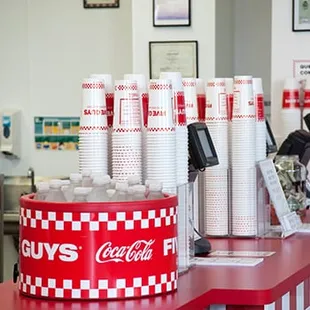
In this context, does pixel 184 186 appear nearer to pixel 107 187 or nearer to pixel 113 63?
pixel 107 187

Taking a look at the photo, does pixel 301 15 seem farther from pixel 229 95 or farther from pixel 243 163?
pixel 243 163

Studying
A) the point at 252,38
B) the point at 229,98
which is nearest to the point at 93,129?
the point at 229,98

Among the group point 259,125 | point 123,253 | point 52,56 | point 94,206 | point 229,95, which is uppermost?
point 52,56

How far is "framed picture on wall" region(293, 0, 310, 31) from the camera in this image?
5.11 m

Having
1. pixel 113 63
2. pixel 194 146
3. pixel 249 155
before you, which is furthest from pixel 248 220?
pixel 113 63

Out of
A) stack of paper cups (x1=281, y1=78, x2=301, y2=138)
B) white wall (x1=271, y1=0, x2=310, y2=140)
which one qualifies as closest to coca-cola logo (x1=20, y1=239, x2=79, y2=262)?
stack of paper cups (x1=281, y1=78, x2=301, y2=138)

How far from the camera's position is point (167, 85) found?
2.19 m

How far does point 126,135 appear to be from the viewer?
218 cm

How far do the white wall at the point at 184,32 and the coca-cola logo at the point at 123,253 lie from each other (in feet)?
11.0

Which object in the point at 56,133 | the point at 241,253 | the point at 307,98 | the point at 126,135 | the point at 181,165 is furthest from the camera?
the point at 56,133

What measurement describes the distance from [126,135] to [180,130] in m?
0.19

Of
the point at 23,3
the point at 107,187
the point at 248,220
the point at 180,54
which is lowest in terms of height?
the point at 248,220

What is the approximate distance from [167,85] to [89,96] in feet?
0.64

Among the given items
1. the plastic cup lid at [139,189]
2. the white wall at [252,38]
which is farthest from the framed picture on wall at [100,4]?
the plastic cup lid at [139,189]
